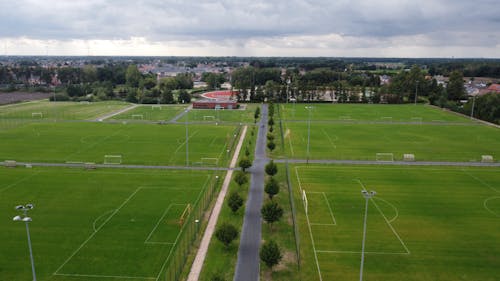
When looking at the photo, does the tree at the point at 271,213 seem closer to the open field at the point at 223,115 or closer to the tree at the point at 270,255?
the tree at the point at 270,255

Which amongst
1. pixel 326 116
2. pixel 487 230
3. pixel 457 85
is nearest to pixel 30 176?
pixel 487 230

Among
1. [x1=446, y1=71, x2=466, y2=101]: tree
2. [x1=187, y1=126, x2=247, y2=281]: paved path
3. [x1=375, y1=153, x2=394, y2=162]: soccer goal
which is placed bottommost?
[x1=187, y1=126, x2=247, y2=281]: paved path

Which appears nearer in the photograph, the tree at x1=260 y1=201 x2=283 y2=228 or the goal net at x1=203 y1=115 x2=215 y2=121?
the tree at x1=260 y1=201 x2=283 y2=228

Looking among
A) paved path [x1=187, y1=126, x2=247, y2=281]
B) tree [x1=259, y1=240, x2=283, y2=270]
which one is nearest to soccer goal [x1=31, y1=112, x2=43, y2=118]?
paved path [x1=187, y1=126, x2=247, y2=281]

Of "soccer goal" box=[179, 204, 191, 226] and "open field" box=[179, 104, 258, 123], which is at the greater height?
"open field" box=[179, 104, 258, 123]

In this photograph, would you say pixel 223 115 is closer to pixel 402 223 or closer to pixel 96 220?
pixel 96 220

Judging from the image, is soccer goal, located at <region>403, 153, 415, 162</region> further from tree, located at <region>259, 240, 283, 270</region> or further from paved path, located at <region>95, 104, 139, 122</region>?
paved path, located at <region>95, 104, 139, 122</region>

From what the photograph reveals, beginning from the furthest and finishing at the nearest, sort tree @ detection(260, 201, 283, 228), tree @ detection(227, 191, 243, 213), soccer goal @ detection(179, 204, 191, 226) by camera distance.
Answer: tree @ detection(227, 191, 243, 213), soccer goal @ detection(179, 204, 191, 226), tree @ detection(260, 201, 283, 228)
